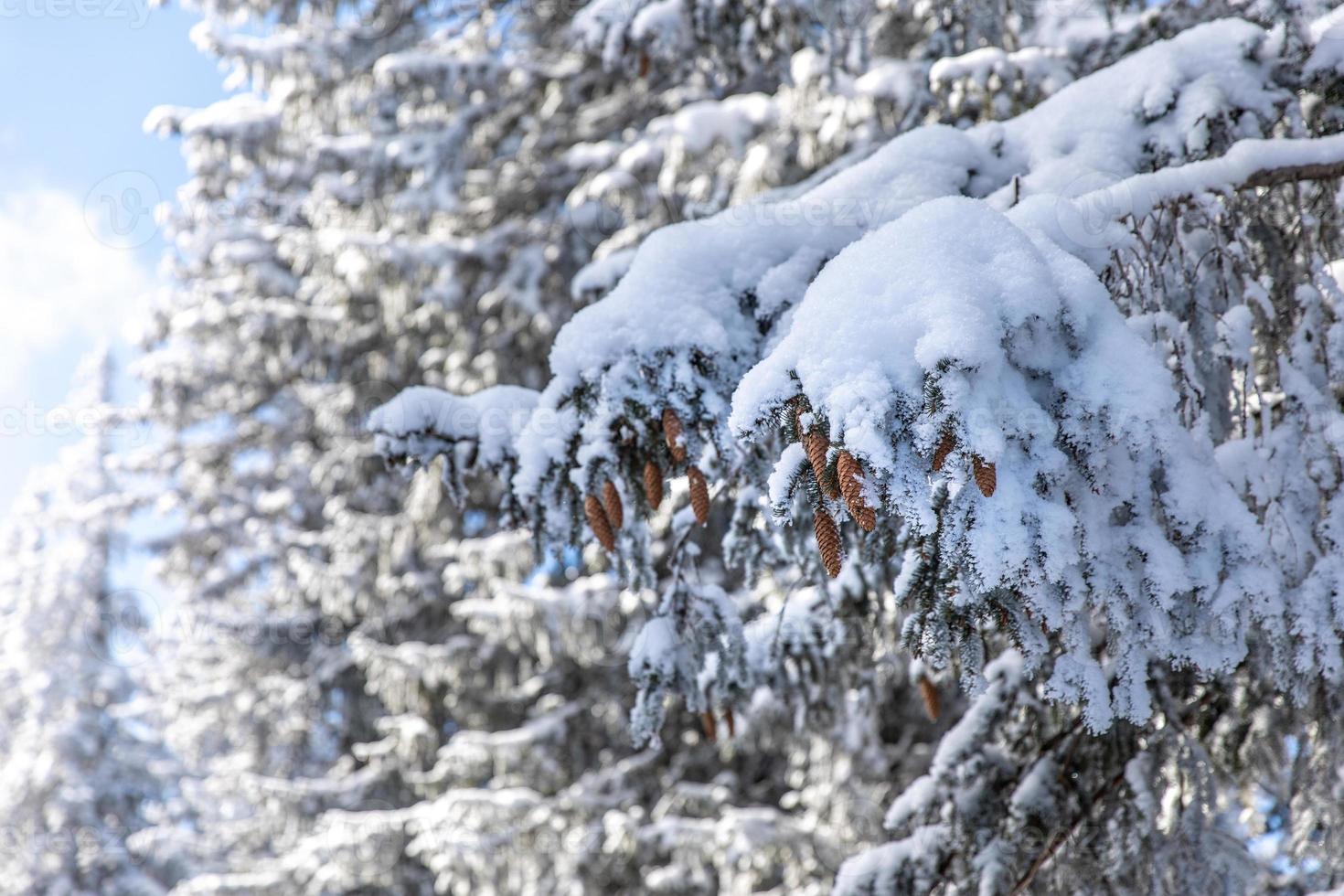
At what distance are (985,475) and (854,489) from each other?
0.74 ft

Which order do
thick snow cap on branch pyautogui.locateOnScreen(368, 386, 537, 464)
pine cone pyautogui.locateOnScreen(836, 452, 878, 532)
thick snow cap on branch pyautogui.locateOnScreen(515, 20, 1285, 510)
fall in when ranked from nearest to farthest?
pine cone pyautogui.locateOnScreen(836, 452, 878, 532), thick snow cap on branch pyautogui.locateOnScreen(515, 20, 1285, 510), thick snow cap on branch pyautogui.locateOnScreen(368, 386, 537, 464)

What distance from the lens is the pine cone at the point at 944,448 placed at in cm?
158

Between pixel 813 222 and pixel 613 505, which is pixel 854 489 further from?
pixel 813 222

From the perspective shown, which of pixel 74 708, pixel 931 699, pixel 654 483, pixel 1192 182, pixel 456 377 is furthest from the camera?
pixel 74 708

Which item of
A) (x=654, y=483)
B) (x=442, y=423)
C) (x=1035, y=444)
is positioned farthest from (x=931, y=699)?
(x=442, y=423)

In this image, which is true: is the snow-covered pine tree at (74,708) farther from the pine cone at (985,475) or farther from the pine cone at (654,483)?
the pine cone at (985,475)

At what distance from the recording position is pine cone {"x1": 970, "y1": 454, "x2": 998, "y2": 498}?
154 cm

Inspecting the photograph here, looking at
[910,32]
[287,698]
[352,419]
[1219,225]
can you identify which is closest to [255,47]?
[352,419]

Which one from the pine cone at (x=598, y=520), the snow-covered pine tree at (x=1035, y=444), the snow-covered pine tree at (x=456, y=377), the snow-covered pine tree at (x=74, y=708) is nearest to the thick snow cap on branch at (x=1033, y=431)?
the snow-covered pine tree at (x=1035, y=444)

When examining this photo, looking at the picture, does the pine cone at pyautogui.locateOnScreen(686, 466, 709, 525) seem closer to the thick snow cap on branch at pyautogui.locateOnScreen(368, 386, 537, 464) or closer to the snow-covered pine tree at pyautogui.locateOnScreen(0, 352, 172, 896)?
the thick snow cap on branch at pyautogui.locateOnScreen(368, 386, 537, 464)

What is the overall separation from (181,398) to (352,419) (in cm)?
310

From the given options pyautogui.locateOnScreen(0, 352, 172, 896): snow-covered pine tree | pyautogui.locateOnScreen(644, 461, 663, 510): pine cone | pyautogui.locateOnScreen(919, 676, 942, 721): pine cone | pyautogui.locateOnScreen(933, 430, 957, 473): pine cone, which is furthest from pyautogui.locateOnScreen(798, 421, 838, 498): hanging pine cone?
pyautogui.locateOnScreen(0, 352, 172, 896): snow-covered pine tree

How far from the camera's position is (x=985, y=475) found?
1552 millimetres

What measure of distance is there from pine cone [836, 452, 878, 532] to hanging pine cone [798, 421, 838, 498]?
0.03 m
